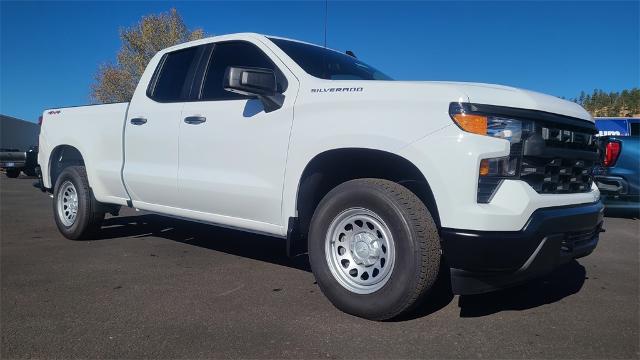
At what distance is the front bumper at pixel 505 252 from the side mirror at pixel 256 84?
1.64m

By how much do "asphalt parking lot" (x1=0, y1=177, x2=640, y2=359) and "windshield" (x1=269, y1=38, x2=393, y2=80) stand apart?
5.71 ft

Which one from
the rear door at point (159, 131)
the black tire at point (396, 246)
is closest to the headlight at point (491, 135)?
the black tire at point (396, 246)

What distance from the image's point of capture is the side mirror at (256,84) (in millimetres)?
3576

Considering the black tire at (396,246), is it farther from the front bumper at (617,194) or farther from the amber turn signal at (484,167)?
the front bumper at (617,194)

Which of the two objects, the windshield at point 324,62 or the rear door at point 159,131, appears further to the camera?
the rear door at point 159,131

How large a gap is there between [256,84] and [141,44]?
1304 inches

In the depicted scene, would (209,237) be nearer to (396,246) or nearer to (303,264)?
(303,264)

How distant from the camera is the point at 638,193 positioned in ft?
25.7

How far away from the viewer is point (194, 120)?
14.4ft

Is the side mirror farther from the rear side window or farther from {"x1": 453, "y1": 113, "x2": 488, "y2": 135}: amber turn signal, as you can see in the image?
{"x1": 453, "y1": 113, "x2": 488, "y2": 135}: amber turn signal

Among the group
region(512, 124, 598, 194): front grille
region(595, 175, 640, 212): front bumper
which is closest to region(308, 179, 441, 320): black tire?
region(512, 124, 598, 194): front grille

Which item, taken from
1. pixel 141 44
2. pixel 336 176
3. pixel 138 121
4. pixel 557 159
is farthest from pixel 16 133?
pixel 557 159

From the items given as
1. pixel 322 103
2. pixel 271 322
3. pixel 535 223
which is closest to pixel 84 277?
pixel 271 322

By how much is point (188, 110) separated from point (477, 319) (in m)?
2.91
